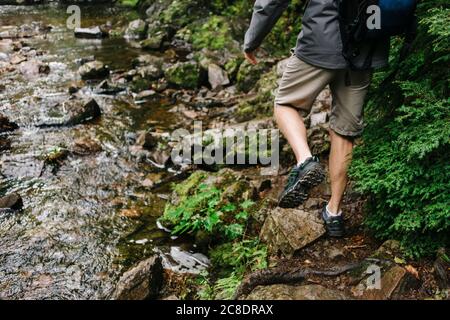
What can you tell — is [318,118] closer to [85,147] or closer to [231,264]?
[231,264]

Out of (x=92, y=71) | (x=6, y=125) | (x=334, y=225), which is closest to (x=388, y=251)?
(x=334, y=225)

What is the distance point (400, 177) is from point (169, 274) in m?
2.64

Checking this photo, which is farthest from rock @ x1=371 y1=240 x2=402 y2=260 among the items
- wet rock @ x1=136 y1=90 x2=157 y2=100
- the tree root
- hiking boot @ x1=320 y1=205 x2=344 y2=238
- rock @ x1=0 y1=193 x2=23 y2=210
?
wet rock @ x1=136 y1=90 x2=157 y2=100

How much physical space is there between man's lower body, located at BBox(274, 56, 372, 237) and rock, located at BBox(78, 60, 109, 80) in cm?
847

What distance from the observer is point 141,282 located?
417 cm

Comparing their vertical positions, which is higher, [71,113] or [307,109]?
[307,109]

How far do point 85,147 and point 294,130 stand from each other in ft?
16.2

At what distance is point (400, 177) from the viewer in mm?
3230

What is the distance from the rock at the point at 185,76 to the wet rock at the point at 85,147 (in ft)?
11.3

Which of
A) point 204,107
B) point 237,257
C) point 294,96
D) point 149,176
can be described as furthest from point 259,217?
point 204,107

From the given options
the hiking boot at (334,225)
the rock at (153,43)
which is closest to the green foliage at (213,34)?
the rock at (153,43)

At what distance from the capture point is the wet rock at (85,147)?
736 cm

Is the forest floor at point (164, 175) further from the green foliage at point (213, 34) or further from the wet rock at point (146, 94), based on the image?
the green foliage at point (213, 34)

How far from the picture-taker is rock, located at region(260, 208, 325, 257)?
12.8 feet
